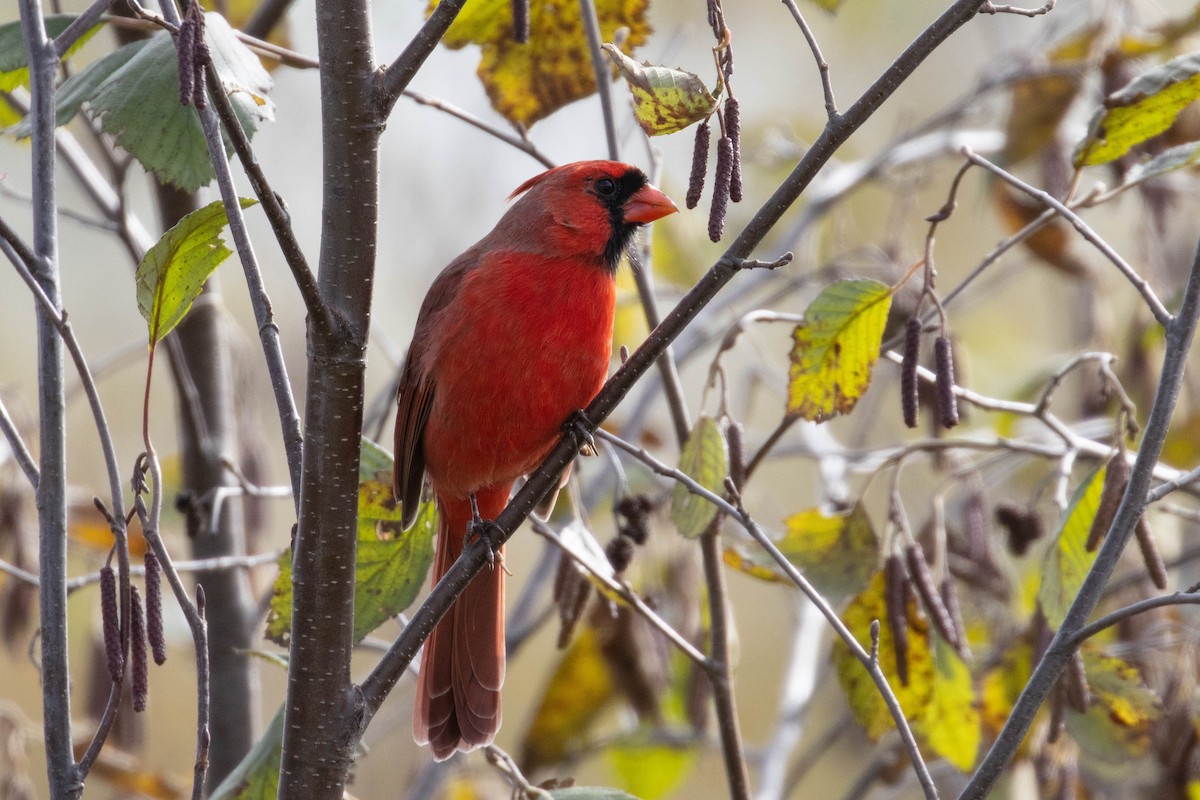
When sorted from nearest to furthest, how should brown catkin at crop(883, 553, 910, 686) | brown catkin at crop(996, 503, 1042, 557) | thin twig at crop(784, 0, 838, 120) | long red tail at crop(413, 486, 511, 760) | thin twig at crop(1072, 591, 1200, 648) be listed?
thin twig at crop(1072, 591, 1200, 648)
thin twig at crop(784, 0, 838, 120)
brown catkin at crop(883, 553, 910, 686)
long red tail at crop(413, 486, 511, 760)
brown catkin at crop(996, 503, 1042, 557)

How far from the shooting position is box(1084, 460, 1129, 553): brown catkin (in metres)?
1.86

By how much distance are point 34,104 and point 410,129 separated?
620 centimetres

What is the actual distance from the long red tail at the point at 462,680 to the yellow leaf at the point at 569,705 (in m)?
0.80

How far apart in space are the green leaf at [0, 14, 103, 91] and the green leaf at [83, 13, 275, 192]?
0.08 m

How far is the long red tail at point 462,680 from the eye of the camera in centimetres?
243

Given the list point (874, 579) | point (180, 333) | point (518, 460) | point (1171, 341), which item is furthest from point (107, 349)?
point (1171, 341)

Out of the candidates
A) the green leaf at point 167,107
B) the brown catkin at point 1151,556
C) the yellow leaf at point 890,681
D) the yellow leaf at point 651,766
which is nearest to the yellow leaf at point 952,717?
the yellow leaf at point 890,681

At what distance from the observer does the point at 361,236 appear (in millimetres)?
1556

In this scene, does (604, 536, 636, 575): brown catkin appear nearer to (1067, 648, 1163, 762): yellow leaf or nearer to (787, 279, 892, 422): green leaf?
(787, 279, 892, 422): green leaf

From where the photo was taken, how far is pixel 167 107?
181cm

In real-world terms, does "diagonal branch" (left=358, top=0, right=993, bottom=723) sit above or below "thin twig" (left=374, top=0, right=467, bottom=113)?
below

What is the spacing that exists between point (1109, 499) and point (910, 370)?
351mm

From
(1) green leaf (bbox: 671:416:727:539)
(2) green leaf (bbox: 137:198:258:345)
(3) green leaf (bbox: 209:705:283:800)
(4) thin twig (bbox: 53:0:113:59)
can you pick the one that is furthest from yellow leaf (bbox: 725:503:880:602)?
(4) thin twig (bbox: 53:0:113:59)

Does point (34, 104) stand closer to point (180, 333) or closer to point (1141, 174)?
point (180, 333)
